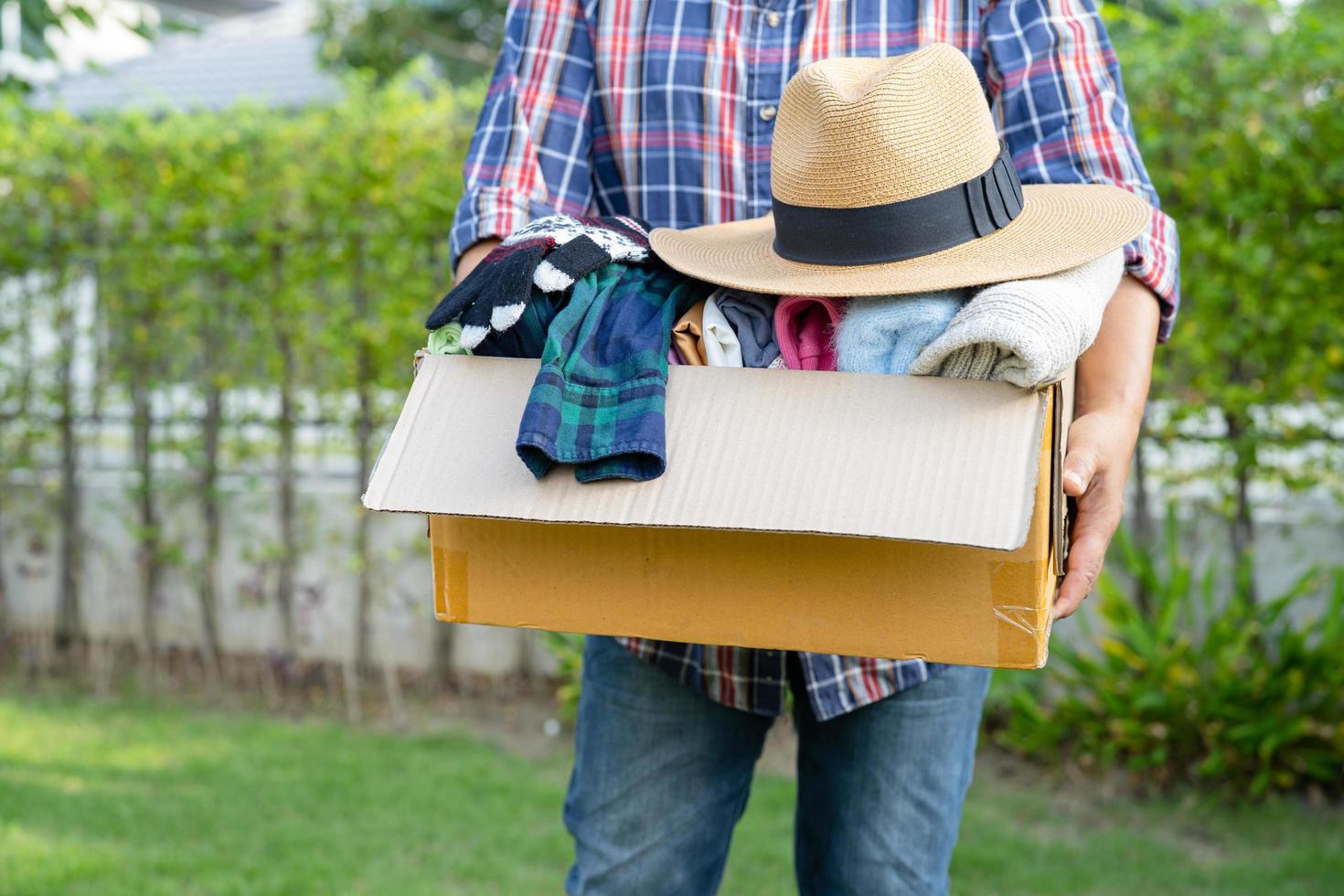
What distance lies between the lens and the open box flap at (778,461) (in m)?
1.18

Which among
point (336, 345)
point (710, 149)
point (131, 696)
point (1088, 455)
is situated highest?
point (710, 149)

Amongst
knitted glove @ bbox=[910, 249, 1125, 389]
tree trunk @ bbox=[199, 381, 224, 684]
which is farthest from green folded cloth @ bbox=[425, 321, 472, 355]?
tree trunk @ bbox=[199, 381, 224, 684]

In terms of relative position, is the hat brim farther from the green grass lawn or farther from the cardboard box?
the green grass lawn

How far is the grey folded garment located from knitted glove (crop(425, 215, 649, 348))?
0.13 m

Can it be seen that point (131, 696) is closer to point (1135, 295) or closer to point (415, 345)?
point (415, 345)

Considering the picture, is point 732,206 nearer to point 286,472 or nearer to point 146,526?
point 286,472

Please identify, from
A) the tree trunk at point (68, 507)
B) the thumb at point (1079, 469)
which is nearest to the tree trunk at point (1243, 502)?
the thumb at point (1079, 469)

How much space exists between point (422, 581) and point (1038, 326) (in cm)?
405

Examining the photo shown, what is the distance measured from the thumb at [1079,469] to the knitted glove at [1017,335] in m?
0.13

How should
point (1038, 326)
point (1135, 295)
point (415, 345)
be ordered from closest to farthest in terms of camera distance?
1. point (1038, 326)
2. point (1135, 295)
3. point (415, 345)

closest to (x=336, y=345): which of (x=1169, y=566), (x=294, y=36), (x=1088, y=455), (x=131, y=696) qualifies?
(x=131, y=696)

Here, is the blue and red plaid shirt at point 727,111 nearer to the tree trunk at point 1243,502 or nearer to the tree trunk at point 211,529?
the tree trunk at point 1243,502

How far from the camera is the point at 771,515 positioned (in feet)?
3.94

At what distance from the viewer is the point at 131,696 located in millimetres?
5031
